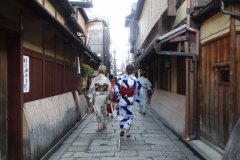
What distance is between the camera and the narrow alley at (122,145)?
678 cm

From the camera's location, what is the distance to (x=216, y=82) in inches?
265

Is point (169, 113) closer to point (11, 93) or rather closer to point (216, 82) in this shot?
point (216, 82)

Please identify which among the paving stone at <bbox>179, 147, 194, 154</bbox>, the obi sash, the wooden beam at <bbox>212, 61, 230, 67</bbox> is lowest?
the paving stone at <bbox>179, 147, 194, 154</bbox>

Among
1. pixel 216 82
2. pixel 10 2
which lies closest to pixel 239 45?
pixel 216 82

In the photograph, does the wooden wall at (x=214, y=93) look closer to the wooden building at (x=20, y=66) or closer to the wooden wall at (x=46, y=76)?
the wooden building at (x=20, y=66)

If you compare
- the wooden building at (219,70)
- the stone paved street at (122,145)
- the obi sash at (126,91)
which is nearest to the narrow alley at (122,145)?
the stone paved street at (122,145)

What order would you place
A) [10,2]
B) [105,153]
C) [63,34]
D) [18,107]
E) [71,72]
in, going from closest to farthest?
[10,2]
[18,107]
[105,153]
[63,34]
[71,72]

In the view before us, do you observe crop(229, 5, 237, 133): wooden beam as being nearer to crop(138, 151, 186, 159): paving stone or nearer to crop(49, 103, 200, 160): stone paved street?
crop(49, 103, 200, 160): stone paved street

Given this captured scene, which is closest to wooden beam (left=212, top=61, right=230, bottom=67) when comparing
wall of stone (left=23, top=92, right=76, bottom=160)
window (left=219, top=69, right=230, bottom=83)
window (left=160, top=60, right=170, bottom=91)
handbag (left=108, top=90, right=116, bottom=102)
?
window (left=219, top=69, right=230, bottom=83)

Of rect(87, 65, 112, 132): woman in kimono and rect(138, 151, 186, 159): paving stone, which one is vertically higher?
rect(87, 65, 112, 132): woman in kimono

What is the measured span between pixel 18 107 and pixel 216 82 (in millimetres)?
4612

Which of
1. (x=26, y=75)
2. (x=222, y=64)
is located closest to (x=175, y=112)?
(x=222, y=64)

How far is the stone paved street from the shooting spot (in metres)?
6.75

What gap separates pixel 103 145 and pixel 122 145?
55cm
